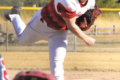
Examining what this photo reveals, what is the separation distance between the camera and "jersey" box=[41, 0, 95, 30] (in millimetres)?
2451

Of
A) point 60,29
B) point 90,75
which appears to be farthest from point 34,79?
point 90,75

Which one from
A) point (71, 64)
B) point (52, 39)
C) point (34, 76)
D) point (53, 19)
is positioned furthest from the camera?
point (71, 64)

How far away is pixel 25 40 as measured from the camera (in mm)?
2973

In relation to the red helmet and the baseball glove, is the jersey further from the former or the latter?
the red helmet

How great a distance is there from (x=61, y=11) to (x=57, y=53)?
1.69 feet

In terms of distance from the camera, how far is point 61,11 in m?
2.50

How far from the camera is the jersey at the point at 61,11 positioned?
8.04ft

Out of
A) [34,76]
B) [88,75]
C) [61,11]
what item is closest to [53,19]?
[61,11]

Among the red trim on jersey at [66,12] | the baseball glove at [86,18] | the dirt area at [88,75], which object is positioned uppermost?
the red trim on jersey at [66,12]

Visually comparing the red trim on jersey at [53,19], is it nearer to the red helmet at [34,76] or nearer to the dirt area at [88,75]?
the red helmet at [34,76]

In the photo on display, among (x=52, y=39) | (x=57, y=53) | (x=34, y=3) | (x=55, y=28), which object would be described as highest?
(x=34, y=3)

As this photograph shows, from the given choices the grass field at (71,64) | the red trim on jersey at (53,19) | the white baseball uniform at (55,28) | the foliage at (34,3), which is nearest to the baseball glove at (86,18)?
the white baseball uniform at (55,28)

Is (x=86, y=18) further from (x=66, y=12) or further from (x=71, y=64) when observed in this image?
(x=71, y=64)

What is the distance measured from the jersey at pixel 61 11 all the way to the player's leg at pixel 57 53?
14cm
